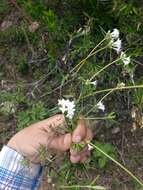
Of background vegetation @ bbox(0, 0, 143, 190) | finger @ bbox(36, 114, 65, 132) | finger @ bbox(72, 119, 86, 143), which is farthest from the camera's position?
background vegetation @ bbox(0, 0, 143, 190)

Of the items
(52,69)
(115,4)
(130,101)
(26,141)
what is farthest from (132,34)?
(26,141)

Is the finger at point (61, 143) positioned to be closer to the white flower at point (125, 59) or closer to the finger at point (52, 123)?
the finger at point (52, 123)

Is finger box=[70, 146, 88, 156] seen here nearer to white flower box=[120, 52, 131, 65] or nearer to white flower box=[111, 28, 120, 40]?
white flower box=[120, 52, 131, 65]

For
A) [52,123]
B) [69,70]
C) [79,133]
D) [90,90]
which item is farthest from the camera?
[69,70]

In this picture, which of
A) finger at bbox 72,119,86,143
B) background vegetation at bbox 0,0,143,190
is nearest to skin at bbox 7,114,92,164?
finger at bbox 72,119,86,143

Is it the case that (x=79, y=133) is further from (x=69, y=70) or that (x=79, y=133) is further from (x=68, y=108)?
(x=69, y=70)

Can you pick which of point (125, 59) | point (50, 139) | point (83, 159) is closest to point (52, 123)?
point (50, 139)

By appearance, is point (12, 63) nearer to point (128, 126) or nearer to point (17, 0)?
point (17, 0)
